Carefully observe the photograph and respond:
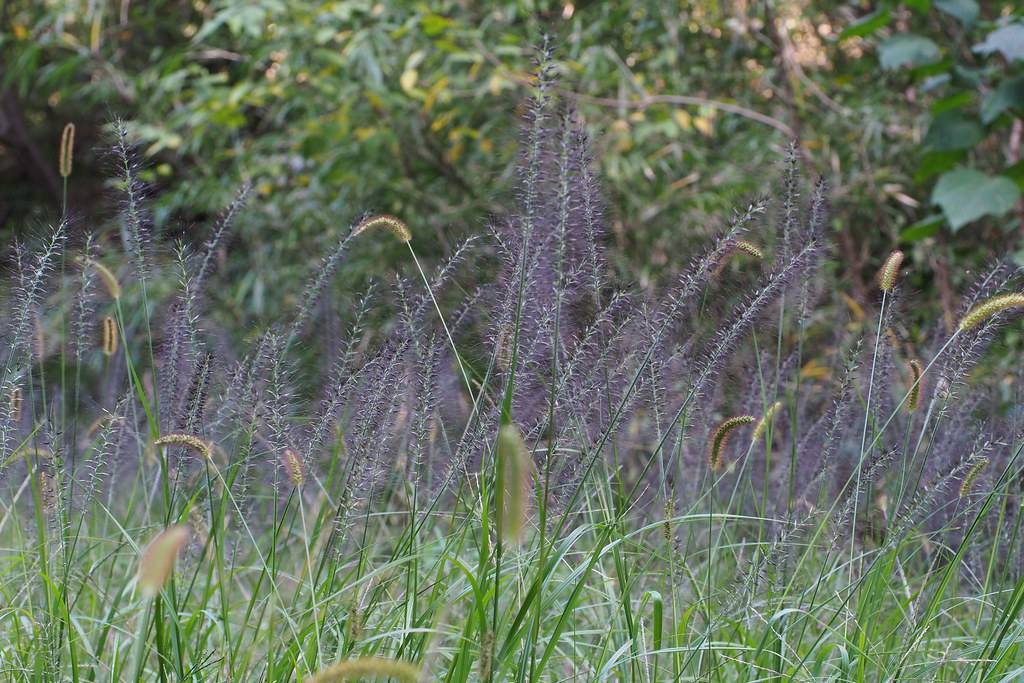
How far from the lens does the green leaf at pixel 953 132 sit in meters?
3.10

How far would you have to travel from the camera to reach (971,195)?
2.95m

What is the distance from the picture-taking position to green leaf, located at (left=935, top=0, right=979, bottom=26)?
308cm

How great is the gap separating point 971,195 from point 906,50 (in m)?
0.47

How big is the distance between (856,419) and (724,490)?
36cm

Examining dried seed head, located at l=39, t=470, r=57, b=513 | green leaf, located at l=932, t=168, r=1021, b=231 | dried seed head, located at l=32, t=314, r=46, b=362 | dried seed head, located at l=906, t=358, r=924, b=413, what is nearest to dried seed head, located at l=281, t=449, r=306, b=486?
dried seed head, located at l=39, t=470, r=57, b=513

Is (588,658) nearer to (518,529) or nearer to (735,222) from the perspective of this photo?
(735,222)

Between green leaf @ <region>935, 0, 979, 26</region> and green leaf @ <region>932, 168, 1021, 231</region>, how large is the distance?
440mm

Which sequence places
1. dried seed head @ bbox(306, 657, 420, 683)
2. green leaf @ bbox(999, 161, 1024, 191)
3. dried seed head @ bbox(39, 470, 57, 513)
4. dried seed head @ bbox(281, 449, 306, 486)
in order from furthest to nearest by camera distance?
green leaf @ bbox(999, 161, 1024, 191) → dried seed head @ bbox(39, 470, 57, 513) → dried seed head @ bbox(281, 449, 306, 486) → dried seed head @ bbox(306, 657, 420, 683)

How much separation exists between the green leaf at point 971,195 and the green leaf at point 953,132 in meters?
0.11

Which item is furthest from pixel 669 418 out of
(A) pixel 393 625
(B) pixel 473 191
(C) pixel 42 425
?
(B) pixel 473 191

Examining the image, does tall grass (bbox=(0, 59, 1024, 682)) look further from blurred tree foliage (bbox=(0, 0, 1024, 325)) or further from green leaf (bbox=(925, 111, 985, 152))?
blurred tree foliage (bbox=(0, 0, 1024, 325))

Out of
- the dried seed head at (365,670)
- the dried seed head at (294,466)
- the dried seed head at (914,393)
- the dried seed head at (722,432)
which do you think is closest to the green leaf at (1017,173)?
the dried seed head at (914,393)

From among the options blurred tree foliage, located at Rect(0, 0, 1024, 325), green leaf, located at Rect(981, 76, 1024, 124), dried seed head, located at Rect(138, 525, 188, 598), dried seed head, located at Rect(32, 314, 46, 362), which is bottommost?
blurred tree foliage, located at Rect(0, 0, 1024, 325)

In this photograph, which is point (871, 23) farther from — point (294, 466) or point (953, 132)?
point (294, 466)
